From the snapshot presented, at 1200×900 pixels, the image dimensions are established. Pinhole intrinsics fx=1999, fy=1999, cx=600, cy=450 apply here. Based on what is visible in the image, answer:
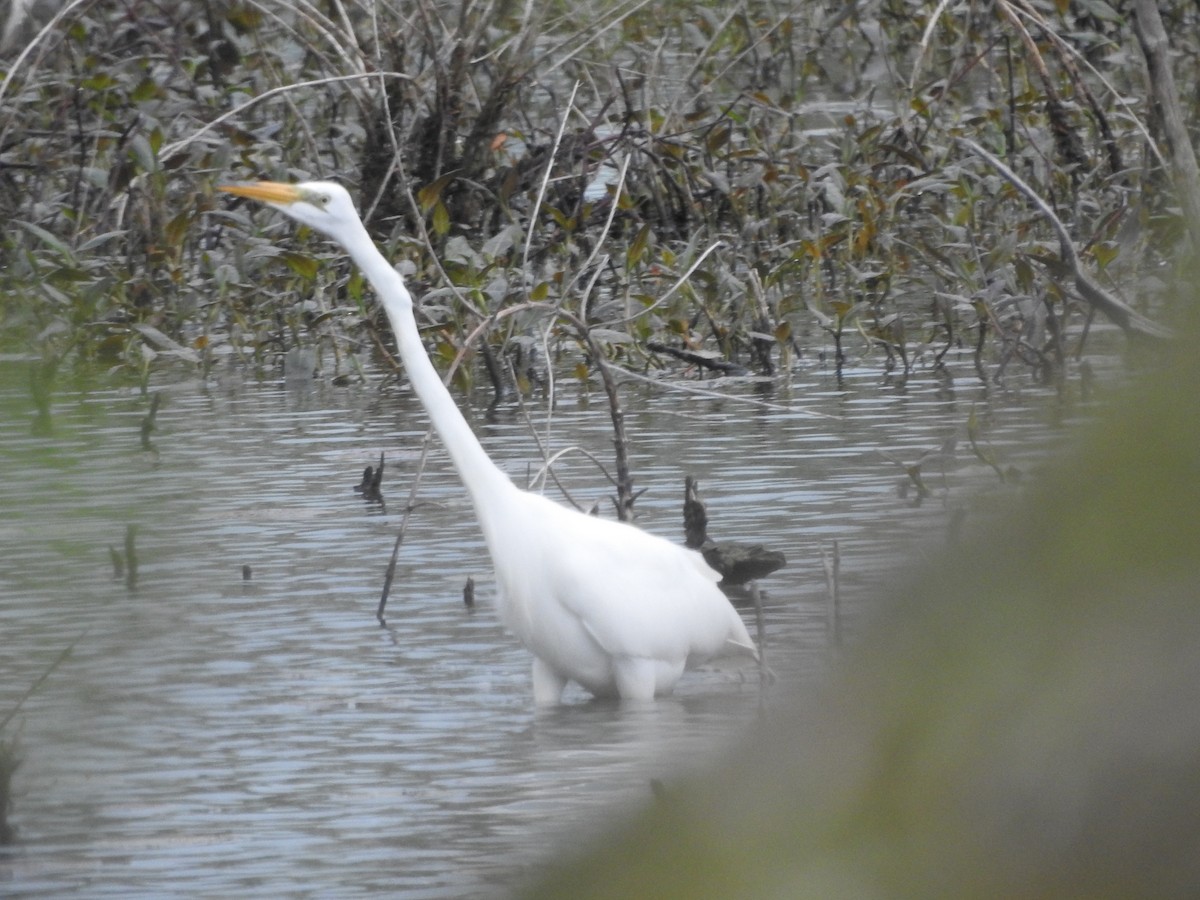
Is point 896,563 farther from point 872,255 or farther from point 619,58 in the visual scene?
point 619,58

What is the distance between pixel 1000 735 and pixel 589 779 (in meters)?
3.73

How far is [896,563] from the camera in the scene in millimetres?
750

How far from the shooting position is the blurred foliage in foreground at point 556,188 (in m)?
9.30

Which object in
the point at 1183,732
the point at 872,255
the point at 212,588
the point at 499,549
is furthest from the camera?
the point at 872,255

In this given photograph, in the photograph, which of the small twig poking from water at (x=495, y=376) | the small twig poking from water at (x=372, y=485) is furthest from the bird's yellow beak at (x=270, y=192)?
the small twig poking from water at (x=495, y=376)

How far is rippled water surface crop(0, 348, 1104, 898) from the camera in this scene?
173 centimetres

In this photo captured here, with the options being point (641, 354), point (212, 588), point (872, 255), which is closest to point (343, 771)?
point (212, 588)

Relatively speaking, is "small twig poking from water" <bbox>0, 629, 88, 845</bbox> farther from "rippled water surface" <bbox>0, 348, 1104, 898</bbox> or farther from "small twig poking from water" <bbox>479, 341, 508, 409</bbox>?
"small twig poking from water" <bbox>479, 341, 508, 409</bbox>

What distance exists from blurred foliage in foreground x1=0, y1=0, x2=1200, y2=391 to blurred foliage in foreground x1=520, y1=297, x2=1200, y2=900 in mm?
7249

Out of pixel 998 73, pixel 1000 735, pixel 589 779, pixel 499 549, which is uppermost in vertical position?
→ pixel 998 73

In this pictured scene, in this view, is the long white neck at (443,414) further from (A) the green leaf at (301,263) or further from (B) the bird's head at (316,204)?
(A) the green leaf at (301,263)

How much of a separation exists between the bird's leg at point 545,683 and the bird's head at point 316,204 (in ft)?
3.98

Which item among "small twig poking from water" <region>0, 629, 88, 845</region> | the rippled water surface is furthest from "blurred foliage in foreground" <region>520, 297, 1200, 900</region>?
"small twig poking from water" <region>0, 629, 88, 845</region>

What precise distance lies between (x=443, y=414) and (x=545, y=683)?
2.35ft
